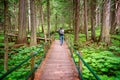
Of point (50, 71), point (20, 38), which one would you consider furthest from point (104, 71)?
point (20, 38)

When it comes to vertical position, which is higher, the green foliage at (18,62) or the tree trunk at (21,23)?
the tree trunk at (21,23)

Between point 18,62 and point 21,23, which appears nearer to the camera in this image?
point 18,62

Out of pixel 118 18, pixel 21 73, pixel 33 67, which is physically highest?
pixel 118 18

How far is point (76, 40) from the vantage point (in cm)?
1988

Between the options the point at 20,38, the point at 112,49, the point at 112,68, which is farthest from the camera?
the point at 20,38

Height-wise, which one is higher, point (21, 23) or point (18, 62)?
point (21, 23)

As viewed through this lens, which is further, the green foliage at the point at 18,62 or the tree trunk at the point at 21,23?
the tree trunk at the point at 21,23

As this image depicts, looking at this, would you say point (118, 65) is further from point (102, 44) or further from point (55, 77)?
point (102, 44)

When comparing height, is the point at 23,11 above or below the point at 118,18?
above

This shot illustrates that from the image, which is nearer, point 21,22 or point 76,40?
point 76,40

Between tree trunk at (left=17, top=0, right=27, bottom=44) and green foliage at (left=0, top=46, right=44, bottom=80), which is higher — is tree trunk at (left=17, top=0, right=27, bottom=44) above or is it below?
above

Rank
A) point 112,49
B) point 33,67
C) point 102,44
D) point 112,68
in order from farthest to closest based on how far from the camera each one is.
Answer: point 102,44 → point 112,49 → point 112,68 → point 33,67

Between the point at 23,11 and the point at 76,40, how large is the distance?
23.4ft

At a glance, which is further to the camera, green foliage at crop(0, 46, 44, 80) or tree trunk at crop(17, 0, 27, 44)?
tree trunk at crop(17, 0, 27, 44)
